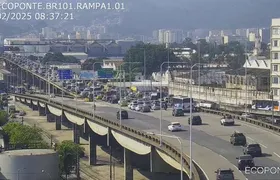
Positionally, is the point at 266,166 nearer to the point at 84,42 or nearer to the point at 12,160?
the point at 12,160

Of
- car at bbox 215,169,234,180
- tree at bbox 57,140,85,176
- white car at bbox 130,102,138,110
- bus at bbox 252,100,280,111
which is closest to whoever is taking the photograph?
car at bbox 215,169,234,180

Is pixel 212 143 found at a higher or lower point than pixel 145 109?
lower

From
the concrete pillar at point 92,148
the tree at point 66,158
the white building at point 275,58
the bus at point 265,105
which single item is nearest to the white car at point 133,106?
the concrete pillar at point 92,148

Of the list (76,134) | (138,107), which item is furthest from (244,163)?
(76,134)

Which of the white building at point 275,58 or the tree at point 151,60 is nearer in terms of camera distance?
the white building at point 275,58

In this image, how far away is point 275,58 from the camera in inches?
1229

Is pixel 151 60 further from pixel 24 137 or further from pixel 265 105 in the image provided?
pixel 24 137

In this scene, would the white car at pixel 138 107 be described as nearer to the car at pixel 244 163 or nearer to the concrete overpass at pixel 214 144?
the concrete overpass at pixel 214 144

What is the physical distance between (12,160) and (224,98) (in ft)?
66.8

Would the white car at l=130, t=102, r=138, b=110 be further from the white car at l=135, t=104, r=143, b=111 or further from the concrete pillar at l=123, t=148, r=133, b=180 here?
the concrete pillar at l=123, t=148, r=133, b=180

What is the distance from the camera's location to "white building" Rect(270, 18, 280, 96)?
1216 inches

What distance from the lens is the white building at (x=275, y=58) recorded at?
30889mm

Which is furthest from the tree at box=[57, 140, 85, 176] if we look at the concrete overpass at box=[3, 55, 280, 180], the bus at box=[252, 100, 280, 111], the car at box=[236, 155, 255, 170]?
the bus at box=[252, 100, 280, 111]

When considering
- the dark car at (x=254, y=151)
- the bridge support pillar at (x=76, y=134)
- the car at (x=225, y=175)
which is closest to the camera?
the car at (x=225, y=175)
